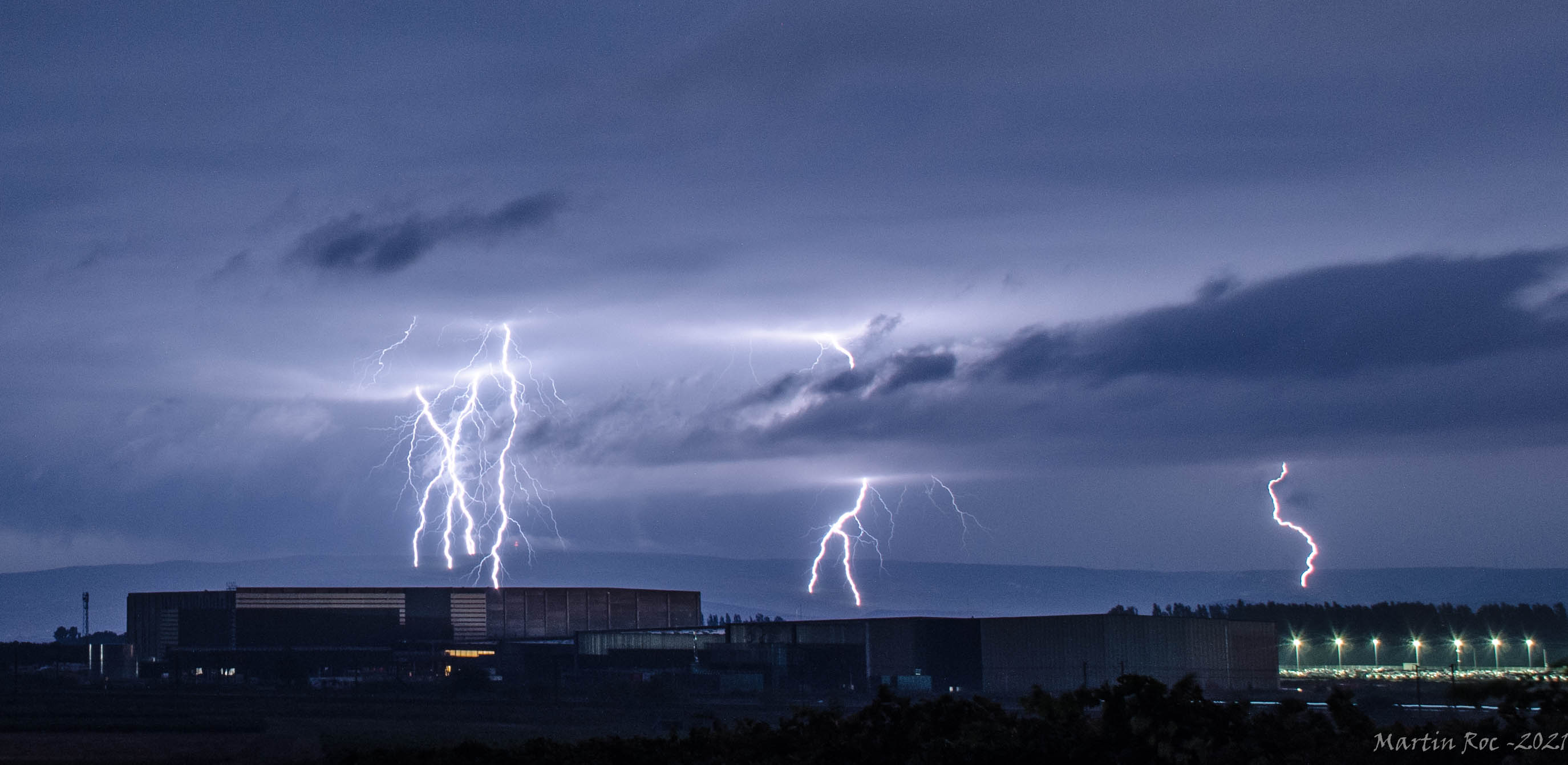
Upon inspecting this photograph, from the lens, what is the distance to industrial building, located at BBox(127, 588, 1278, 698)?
7169cm

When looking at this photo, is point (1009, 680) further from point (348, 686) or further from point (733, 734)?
point (733, 734)

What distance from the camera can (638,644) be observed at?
9706 cm

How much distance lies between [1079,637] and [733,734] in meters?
59.8

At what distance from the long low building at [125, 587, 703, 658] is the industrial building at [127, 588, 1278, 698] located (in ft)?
0.44

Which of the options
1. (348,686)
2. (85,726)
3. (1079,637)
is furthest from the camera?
(348,686)

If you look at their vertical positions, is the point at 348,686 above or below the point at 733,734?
below

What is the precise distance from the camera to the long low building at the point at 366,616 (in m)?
115

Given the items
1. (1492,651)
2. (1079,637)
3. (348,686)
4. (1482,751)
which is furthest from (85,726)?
(1492,651)

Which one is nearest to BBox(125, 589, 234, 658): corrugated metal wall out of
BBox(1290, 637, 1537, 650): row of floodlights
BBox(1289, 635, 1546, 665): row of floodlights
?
BBox(1289, 635, 1546, 665): row of floodlights

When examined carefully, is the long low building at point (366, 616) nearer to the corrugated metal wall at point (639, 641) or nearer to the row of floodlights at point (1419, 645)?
the corrugated metal wall at point (639, 641)

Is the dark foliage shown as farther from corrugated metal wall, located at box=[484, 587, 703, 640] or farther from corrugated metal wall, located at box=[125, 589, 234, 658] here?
corrugated metal wall, located at box=[125, 589, 234, 658]

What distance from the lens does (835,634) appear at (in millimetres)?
79062

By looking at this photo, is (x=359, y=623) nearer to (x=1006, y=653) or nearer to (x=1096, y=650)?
(x=1006, y=653)

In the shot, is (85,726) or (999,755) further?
(85,726)
